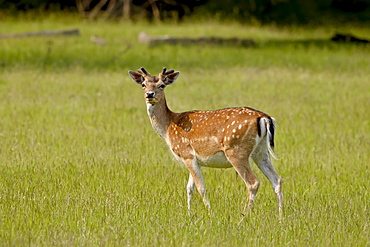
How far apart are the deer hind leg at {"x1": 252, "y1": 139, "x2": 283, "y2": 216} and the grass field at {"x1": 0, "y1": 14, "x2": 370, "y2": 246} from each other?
0.64 feet

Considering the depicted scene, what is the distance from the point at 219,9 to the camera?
1162 inches

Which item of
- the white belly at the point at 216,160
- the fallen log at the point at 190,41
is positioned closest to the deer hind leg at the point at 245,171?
the white belly at the point at 216,160

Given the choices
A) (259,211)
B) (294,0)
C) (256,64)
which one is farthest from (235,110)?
(294,0)

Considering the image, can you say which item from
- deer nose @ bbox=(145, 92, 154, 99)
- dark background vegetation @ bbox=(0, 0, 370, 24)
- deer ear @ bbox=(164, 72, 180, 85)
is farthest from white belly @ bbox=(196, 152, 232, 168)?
dark background vegetation @ bbox=(0, 0, 370, 24)

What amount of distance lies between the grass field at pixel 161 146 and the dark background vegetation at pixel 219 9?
195 inches

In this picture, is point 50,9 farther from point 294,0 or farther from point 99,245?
point 99,245

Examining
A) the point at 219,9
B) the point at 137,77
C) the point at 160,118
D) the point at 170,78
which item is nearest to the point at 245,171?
the point at 160,118

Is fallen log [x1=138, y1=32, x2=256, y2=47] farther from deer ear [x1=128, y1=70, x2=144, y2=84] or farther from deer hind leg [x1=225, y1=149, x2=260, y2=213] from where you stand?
deer hind leg [x1=225, y1=149, x2=260, y2=213]

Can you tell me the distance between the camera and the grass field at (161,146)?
261 inches

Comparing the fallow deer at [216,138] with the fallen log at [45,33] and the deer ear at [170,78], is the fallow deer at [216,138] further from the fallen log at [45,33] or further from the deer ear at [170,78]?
the fallen log at [45,33]

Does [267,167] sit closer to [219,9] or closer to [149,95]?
[149,95]

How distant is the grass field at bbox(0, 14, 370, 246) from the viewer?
6.62 meters

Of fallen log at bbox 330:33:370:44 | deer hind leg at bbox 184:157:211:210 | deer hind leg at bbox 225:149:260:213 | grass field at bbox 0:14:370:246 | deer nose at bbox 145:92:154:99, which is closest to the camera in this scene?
grass field at bbox 0:14:370:246

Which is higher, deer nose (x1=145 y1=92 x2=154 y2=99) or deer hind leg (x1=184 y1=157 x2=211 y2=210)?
deer nose (x1=145 y1=92 x2=154 y2=99)
